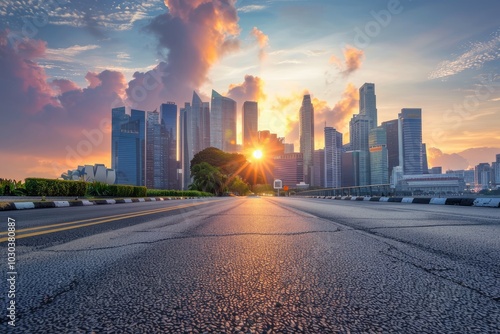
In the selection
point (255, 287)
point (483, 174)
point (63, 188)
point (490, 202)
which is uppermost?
point (483, 174)

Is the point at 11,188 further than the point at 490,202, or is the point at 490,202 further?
the point at 11,188

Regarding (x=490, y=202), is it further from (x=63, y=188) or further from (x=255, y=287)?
(x=63, y=188)

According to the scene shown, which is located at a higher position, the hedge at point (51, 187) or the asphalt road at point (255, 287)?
the hedge at point (51, 187)

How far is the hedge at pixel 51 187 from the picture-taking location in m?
15.8

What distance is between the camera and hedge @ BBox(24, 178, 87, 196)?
1583 cm

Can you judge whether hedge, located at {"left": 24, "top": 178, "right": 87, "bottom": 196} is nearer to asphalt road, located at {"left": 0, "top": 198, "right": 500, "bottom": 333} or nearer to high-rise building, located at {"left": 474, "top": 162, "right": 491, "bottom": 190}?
asphalt road, located at {"left": 0, "top": 198, "right": 500, "bottom": 333}

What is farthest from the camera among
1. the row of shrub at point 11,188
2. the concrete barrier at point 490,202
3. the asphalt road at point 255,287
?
the row of shrub at point 11,188

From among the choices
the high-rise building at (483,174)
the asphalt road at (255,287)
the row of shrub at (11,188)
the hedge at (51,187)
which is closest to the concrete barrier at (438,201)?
the asphalt road at (255,287)

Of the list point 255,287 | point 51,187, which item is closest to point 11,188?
point 51,187

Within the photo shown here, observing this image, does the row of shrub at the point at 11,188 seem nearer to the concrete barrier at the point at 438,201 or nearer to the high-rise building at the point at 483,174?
the concrete barrier at the point at 438,201

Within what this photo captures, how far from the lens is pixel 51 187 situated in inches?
649

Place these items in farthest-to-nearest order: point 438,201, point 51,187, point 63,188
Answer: point 63,188
point 51,187
point 438,201

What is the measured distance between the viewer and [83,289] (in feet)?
5.70

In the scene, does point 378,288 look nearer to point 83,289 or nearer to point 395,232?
point 83,289
